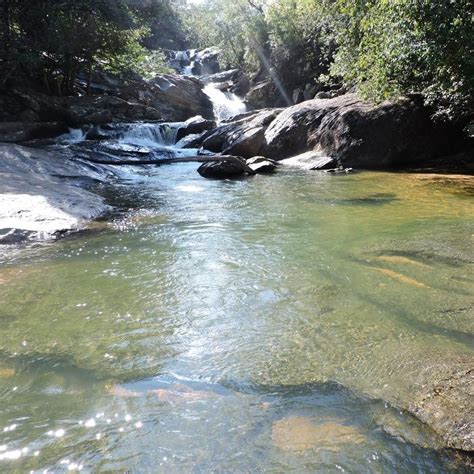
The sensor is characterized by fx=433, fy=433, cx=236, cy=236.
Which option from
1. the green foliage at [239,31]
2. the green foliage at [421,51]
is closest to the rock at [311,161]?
the green foliage at [421,51]

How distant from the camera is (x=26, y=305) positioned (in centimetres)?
379

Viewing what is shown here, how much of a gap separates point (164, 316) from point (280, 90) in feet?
84.0

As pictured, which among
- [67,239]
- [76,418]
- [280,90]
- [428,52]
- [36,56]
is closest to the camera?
[76,418]

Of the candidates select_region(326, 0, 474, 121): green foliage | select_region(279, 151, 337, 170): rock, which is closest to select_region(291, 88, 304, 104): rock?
select_region(326, 0, 474, 121): green foliage

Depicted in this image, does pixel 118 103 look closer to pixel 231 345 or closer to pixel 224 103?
pixel 224 103

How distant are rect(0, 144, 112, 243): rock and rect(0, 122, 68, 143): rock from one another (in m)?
4.48

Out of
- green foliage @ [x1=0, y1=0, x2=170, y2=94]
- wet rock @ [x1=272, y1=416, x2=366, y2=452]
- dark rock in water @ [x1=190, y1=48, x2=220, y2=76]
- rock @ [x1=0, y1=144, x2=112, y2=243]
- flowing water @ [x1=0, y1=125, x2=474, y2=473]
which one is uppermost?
dark rock in water @ [x1=190, y1=48, x2=220, y2=76]

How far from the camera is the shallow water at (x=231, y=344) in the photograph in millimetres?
2139

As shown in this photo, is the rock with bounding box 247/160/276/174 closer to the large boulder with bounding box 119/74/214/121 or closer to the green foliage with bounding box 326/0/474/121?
the green foliage with bounding box 326/0/474/121

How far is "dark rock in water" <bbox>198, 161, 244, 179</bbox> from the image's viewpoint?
38.7ft

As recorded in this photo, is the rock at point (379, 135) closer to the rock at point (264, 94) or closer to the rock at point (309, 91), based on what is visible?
the rock at point (309, 91)

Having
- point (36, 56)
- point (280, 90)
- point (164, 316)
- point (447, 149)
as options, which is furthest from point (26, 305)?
point (280, 90)

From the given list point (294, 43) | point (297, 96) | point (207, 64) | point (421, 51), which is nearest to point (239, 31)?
point (207, 64)

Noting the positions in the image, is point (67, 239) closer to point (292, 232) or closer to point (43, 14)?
point (292, 232)
